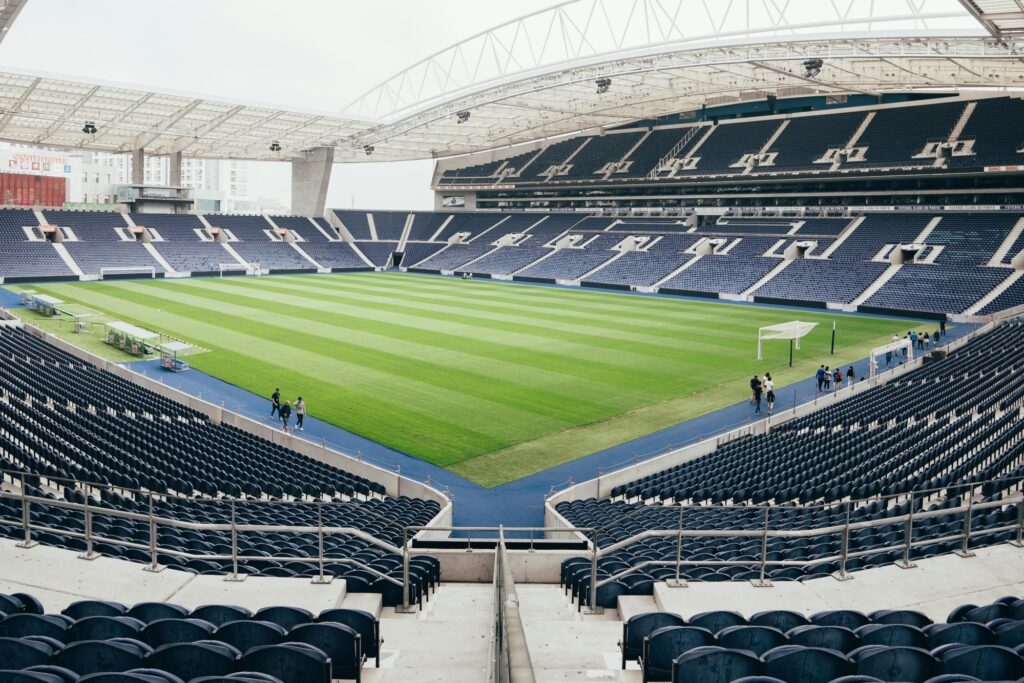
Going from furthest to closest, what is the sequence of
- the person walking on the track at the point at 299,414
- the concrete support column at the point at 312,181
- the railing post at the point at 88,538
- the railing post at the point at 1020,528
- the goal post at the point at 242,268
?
1. the concrete support column at the point at 312,181
2. the goal post at the point at 242,268
3. the person walking on the track at the point at 299,414
4. the railing post at the point at 1020,528
5. the railing post at the point at 88,538

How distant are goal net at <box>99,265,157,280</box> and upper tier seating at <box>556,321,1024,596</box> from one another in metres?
58.9

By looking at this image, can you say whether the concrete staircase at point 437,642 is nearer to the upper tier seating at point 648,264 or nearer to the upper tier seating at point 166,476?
the upper tier seating at point 166,476

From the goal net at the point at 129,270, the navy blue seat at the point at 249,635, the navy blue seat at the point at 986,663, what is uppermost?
the goal net at the point at 129,270

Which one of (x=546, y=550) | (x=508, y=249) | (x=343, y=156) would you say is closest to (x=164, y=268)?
(x=343, y=156)

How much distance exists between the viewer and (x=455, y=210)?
3765 inches

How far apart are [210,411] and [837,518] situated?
1827cm

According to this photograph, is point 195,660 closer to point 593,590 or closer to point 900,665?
point 593,590

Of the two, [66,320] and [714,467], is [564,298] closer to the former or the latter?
[66,320]

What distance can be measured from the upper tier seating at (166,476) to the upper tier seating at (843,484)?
3558 millimetres

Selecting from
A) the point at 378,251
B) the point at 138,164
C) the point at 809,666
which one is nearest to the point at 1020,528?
the point at 809,666

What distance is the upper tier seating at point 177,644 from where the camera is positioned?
4.75 meters

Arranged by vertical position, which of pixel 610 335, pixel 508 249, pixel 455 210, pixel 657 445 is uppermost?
pixel 455 210

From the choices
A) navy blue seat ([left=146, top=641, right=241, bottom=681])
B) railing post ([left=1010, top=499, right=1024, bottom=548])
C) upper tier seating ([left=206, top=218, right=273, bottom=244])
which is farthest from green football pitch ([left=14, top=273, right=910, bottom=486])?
upper tier seating ([left=206, top=218, right=273, bottom=244])

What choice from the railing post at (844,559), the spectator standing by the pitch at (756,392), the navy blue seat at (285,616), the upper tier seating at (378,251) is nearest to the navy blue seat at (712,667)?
the navy blue seat at (285,616)
